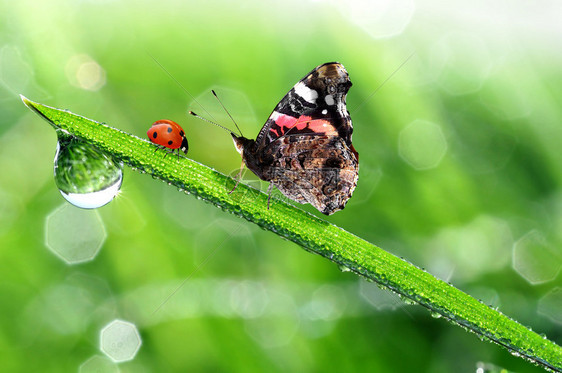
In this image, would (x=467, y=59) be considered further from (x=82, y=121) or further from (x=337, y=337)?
(x=82, y=121)

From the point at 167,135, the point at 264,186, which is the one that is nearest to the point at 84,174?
the point at 167,135

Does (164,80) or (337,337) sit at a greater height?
(164,80)

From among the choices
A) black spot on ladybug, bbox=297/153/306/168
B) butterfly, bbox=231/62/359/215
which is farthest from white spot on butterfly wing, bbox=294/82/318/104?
black spot on ladybug, bbox=297/153/306/168

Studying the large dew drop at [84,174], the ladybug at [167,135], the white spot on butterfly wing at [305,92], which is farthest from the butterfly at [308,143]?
the large dew drop at [84,174]

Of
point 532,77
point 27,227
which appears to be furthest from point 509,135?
point 27,227

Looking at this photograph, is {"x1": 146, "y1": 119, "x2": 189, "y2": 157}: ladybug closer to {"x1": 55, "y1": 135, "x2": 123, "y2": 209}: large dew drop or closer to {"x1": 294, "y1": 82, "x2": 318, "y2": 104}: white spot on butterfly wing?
{"x1": 55, "y1": 135, "x2": 123, "y2": 209}: large dew drop

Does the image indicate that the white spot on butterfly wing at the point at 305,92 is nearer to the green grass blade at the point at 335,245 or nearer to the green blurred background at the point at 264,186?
the green blurred background at the point at 264,186

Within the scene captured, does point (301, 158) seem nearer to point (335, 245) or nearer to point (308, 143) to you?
point (308, 143)
